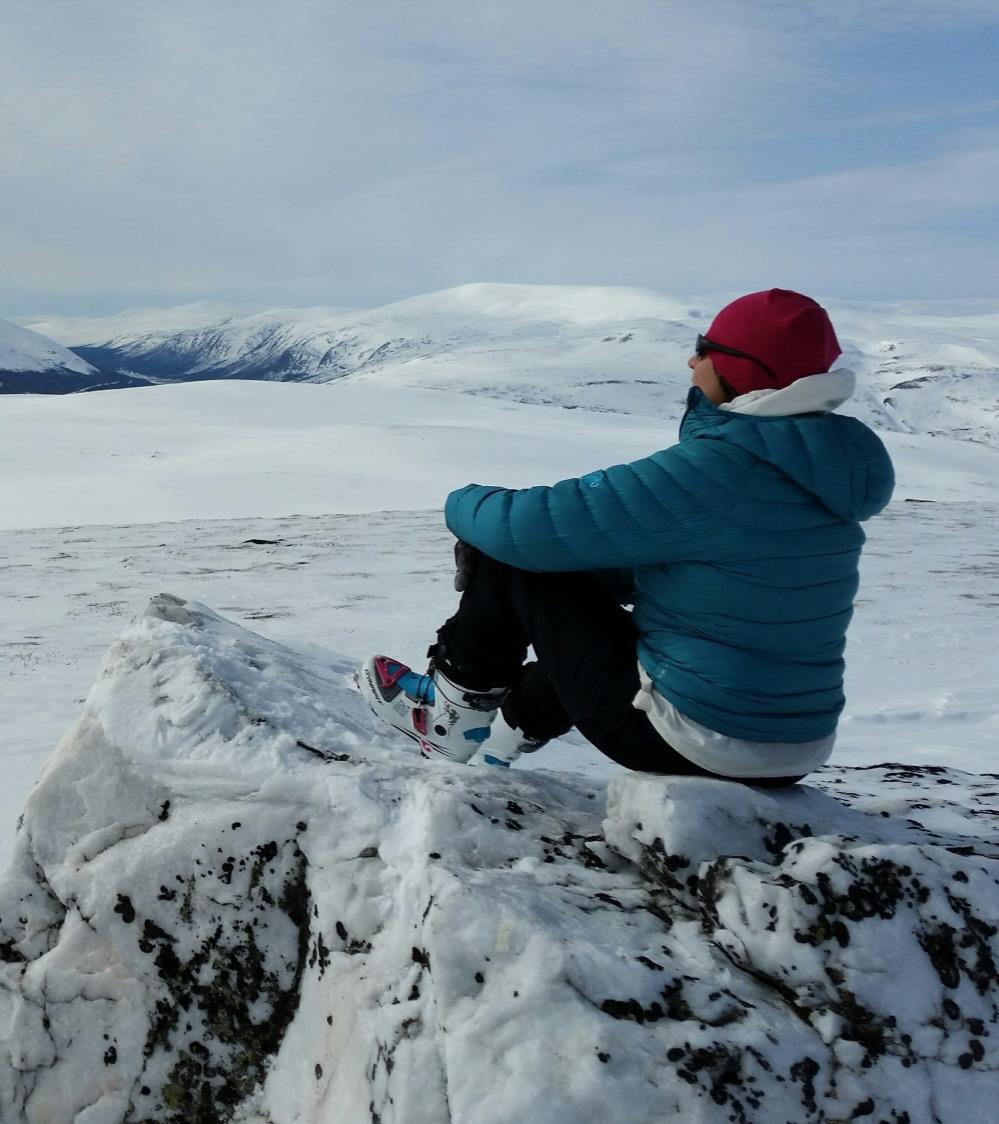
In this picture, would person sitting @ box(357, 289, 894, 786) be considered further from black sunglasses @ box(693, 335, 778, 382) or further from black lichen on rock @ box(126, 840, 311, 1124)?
black lichen on rock @ box(126, 840, 311, 1124)

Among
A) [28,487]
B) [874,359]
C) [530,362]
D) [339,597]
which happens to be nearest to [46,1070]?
[339,597]

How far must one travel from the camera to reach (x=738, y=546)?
7.76 feet

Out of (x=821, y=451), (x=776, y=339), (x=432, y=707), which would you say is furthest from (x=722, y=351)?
(x=432, y=707)

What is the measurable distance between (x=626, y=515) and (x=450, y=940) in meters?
1.07

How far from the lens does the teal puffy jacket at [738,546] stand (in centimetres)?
233

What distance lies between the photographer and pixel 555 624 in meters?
2.75

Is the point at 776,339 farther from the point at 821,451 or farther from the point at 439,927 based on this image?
the point at 439,927

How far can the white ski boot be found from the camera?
3102mm

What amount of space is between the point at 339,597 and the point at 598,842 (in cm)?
574

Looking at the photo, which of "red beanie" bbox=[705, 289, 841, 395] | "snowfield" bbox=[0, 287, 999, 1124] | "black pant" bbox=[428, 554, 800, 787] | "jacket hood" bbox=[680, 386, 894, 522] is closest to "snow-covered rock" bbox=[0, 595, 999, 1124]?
"snowfield" bbox=[0, 287, 999, 1124]

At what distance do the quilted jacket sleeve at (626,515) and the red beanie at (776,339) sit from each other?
0.74 feet

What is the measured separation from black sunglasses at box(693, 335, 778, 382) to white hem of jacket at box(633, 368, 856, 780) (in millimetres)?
64

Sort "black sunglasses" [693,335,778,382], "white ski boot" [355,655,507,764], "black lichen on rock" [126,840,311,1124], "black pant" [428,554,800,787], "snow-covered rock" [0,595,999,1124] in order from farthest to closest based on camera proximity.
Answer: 1. "white ski boot" [355,655,507,764]
2. "black pant" [428,554,800,787]
3. "black sunglasses" [693,335,778,382]
4. "black lichen on rock" [126,840,311,1124]
5. "snow-covered rock" [0,595,999,1124]

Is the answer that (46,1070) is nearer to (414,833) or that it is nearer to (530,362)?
(414,833)
